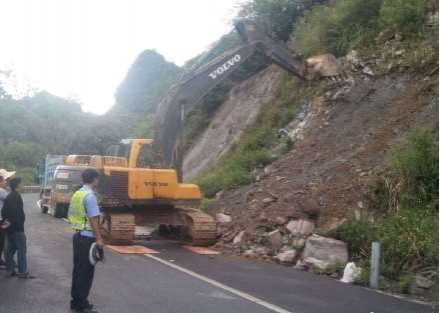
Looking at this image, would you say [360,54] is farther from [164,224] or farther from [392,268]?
[392,268]

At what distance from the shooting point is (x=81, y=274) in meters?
7.35

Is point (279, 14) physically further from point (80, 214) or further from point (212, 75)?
point (80, 214)

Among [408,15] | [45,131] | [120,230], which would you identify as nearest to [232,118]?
[408,15]

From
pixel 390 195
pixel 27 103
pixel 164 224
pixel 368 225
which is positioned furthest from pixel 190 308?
pixel 27 103

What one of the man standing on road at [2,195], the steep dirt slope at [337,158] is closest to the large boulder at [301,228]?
the steep dirt slope at [337,158]

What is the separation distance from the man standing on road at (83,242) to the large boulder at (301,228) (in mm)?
6226

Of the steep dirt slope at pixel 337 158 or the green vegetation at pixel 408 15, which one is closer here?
the steep dirt slope at pixel 337 158

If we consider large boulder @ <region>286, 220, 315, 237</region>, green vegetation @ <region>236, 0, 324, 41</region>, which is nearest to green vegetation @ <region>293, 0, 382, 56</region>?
green vegetation @ <region>236, 0, 324, 41</region>

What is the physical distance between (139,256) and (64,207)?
10431mm

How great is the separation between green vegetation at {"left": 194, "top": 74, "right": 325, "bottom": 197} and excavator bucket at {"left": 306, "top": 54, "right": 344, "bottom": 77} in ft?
1.26

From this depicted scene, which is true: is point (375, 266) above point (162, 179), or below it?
below

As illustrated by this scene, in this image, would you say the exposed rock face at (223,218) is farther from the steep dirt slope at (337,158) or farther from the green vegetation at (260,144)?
the green vegetation at (260,144)

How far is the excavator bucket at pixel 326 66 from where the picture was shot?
20000 mm

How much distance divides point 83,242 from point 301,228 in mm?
6463
